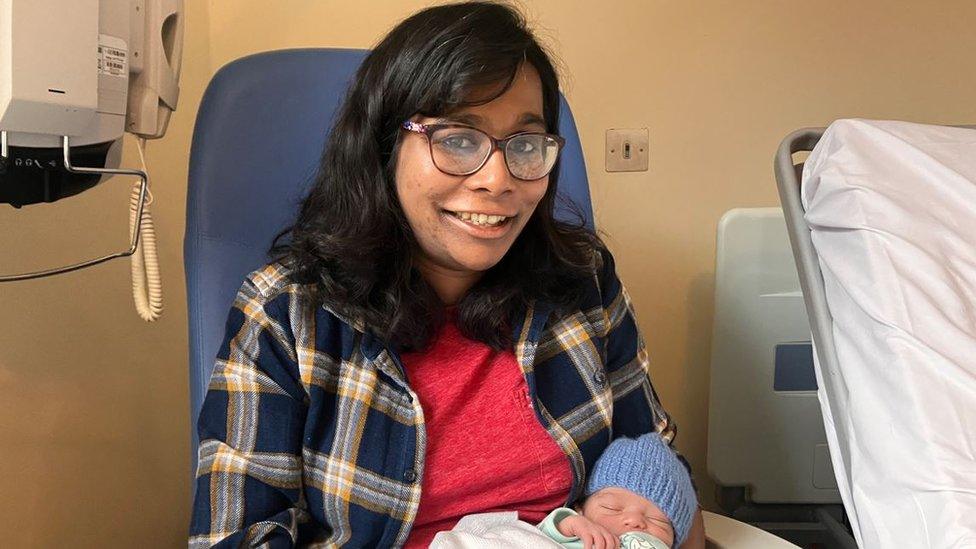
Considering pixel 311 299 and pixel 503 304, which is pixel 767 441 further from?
pixel 311 299

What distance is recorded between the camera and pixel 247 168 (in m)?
1.29

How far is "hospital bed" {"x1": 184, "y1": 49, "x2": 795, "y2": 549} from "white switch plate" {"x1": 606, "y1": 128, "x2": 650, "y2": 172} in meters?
0.59

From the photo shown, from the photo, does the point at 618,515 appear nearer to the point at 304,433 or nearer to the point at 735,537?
the point at 735,537

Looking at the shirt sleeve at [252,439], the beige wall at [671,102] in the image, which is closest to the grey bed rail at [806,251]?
the beige wall at [671,102]

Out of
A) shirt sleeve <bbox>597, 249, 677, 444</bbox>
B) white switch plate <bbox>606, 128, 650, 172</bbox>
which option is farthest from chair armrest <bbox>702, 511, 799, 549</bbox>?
white switch plate <bbox>606, 128, 650, 172</bbox>

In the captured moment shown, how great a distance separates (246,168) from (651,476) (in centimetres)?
71

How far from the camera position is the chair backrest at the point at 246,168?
1239mm

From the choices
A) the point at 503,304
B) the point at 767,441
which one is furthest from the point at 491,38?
the point at 767,441

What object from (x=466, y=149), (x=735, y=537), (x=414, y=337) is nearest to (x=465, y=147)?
(x=466, y=149)

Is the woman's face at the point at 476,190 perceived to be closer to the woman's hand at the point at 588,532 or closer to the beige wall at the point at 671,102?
the woman's hand at the point at 588,532

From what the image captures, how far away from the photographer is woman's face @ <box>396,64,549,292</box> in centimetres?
103

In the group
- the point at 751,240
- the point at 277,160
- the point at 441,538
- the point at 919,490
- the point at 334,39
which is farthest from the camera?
the point at 334,39

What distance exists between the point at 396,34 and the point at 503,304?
360 millimetres

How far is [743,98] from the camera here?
195 centimetres
